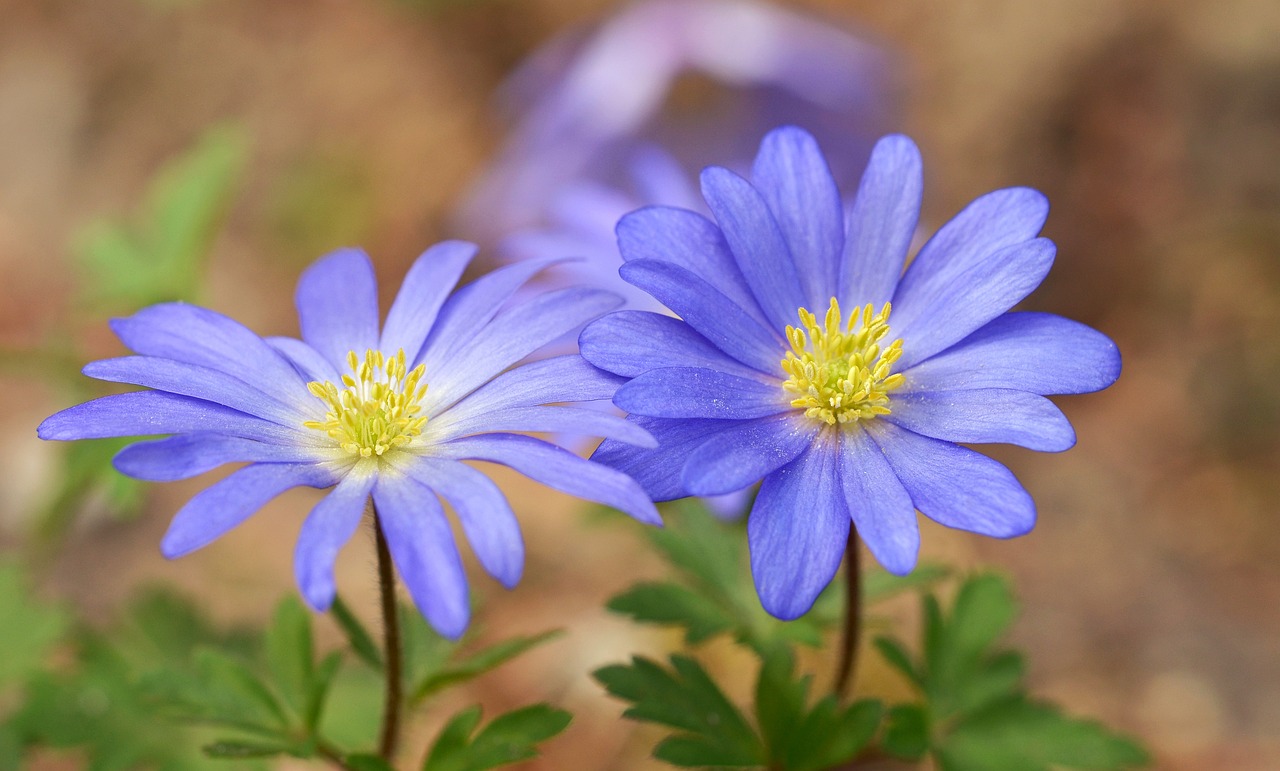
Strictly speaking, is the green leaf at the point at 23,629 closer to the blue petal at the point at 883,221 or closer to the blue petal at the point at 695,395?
the blue petal at the point at 695,395

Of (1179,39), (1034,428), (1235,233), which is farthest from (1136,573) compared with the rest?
(1034,428)

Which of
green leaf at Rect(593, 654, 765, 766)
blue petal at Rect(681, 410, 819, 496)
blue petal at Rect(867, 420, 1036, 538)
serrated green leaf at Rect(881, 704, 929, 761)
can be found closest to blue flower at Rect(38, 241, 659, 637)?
blue petal at Rect(681, 410, 819, 496)

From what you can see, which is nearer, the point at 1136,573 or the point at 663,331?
the point at 663,331

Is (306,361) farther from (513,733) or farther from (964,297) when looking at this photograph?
(964,297)

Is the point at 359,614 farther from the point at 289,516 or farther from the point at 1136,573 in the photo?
the point at 1136,573

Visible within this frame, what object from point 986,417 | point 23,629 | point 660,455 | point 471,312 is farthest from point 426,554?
point 23,629

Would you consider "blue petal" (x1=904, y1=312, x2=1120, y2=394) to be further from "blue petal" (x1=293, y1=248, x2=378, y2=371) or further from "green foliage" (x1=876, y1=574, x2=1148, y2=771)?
"blue petal" (x1=293, y1=248, x2=378, y2=371)
